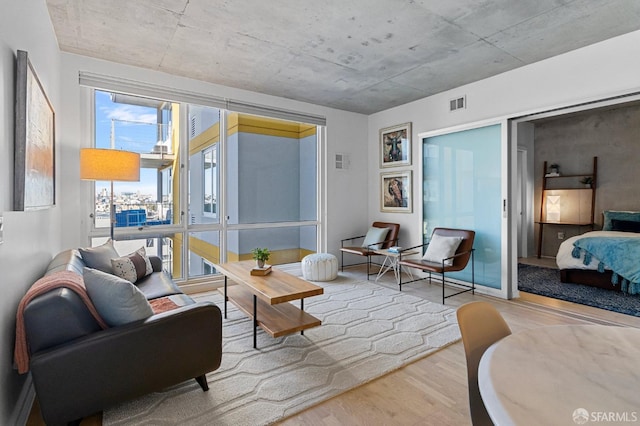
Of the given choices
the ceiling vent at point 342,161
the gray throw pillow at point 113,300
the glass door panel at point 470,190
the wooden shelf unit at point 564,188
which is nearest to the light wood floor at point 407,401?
the gray throw pillow at point 113,300

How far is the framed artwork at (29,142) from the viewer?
179 cm

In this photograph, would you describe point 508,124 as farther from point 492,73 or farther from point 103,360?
point 103,360

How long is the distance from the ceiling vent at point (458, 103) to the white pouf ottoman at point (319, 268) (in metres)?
2.79

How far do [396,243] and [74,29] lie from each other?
4.86 metres

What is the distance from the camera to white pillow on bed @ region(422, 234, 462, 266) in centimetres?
425

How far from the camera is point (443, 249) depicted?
4301mm

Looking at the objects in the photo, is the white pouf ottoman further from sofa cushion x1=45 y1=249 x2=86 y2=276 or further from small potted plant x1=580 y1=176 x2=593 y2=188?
small potted plant x1=580 y1=176 x2=593 y2=188

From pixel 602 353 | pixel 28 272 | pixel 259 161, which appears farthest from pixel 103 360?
pixel 259 161

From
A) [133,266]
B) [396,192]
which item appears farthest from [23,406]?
[396,192]

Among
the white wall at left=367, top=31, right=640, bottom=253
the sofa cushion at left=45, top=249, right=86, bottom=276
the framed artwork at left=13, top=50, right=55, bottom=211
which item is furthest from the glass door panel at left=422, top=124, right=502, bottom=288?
the framed artwork at left=13, top=50, right=55, bottom=211

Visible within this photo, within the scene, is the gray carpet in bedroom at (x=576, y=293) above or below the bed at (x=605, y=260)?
below

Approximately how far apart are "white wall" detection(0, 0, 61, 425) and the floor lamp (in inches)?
38.7

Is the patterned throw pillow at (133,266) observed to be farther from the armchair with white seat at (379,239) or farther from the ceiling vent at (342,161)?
the ceiling vent at (342,161)

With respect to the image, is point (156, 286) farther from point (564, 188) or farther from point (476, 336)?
point (564, 188)
